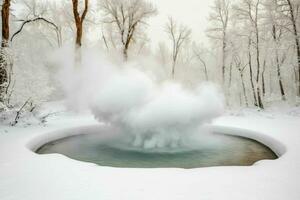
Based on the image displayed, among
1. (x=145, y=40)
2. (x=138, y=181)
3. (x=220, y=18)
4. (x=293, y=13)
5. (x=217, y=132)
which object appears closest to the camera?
(x=138, y=181)

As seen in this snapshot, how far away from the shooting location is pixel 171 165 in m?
8.12

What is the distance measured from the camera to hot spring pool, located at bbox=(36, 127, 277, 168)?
8320 millimetres

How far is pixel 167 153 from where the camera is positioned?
9562mm

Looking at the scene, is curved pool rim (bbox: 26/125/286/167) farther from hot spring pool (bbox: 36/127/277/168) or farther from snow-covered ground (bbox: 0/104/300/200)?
snow-covered ground (bbox: 0/104/300/200)

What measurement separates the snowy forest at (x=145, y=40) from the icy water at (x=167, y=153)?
3.90m

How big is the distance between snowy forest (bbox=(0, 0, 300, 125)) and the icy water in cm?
390

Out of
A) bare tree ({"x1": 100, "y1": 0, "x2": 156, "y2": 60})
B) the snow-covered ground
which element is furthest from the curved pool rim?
bare tree ({"x1": 100, "y1": 0, "x2": 156, "y2": 60})

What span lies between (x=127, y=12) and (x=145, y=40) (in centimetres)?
694

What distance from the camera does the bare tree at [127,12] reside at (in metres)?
25.9

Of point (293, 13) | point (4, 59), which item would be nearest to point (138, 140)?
point (4, 59)

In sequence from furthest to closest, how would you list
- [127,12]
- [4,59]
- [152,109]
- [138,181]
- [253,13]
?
[127,12], [253,13], [4,59], [152,109], [138,181]

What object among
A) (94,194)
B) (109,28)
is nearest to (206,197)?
(94,194)

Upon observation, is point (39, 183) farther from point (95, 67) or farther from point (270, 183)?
point (95, 67)

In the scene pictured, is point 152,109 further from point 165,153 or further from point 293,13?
point 293,13
